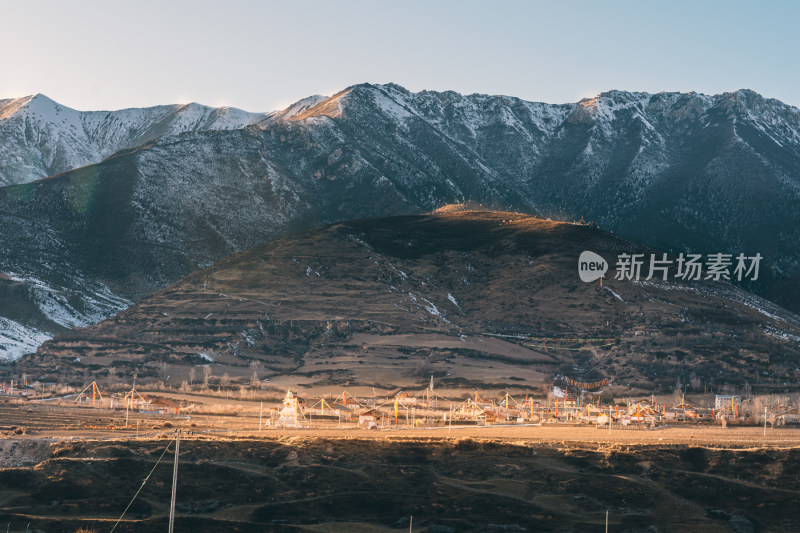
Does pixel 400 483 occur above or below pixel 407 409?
below

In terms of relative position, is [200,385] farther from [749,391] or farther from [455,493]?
[455,493]

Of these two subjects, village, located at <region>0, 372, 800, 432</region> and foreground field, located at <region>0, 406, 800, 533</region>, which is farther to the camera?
village, located at <region>0, 372, 800, 432</region>

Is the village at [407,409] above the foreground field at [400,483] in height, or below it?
above

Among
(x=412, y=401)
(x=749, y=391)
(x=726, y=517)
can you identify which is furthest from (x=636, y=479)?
(x=749, y=391)

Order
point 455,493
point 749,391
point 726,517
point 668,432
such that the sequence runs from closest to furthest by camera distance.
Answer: point 726,517, point 455,493, point 668,432, point 749,391

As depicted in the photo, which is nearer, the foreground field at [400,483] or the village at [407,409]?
the foreground field at [400,483]

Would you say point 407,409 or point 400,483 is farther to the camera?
point 407,409

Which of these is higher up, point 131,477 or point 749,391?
point 749,391

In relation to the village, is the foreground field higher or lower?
lower
